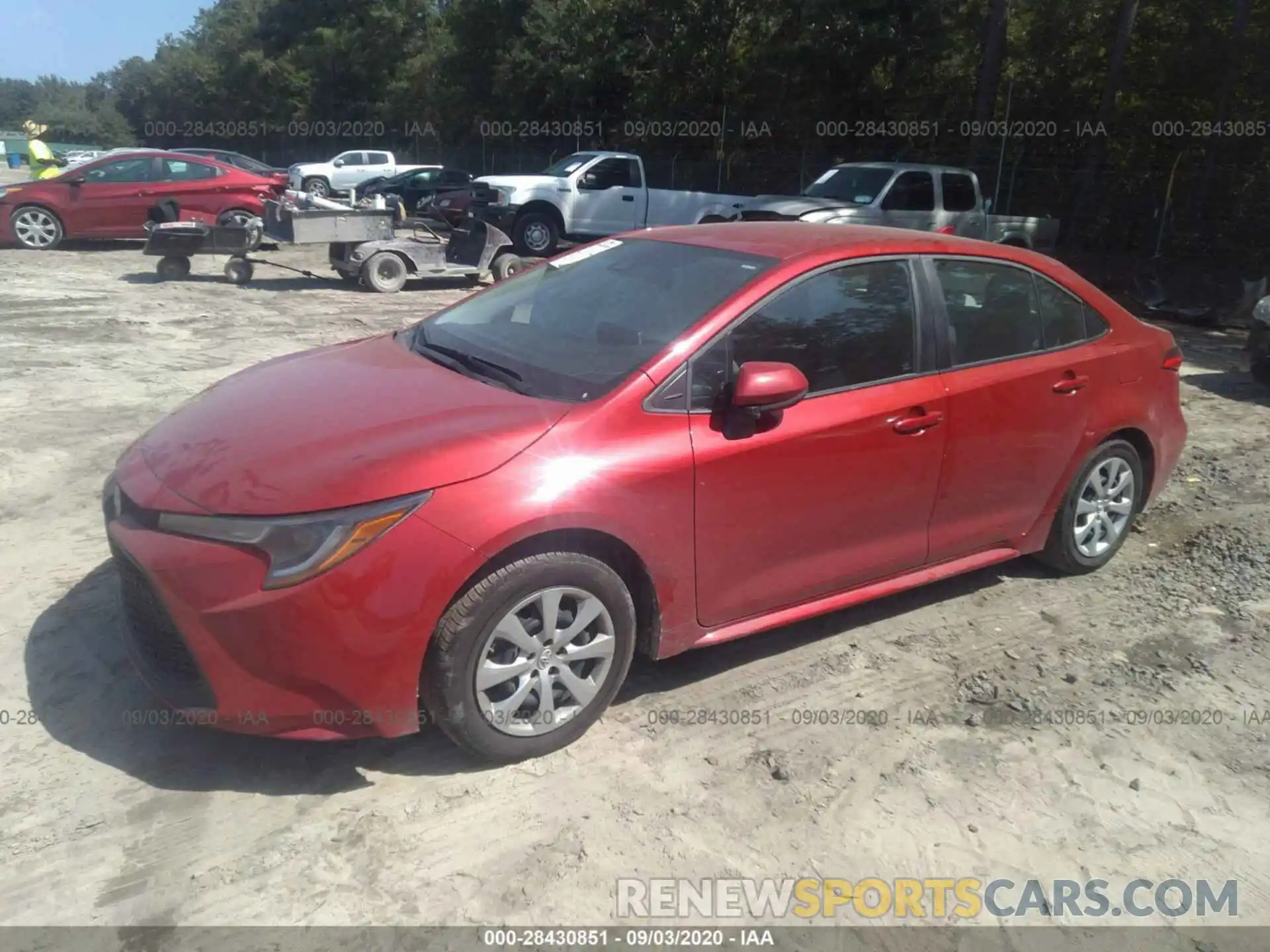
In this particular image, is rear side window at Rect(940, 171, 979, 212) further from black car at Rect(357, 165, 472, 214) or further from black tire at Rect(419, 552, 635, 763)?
black car at Rect(357, 165, 472, 214)

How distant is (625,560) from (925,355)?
1600mm

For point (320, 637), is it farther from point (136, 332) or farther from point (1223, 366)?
point (1223, 366)

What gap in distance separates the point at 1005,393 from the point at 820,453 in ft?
3.56

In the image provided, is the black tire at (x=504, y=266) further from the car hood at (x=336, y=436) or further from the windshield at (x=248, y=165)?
the windshield at (x=248, y=165)

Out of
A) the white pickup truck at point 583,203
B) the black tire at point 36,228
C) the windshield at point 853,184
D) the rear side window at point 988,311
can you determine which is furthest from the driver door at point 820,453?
the black tire at point 36,228

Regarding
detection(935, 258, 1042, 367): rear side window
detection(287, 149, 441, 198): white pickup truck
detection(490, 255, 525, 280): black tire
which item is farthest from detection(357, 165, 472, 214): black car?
detection(935, 258, 1042, 367): rear side window

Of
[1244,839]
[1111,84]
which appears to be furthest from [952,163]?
[1244,839]

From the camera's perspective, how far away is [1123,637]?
14.8 feet

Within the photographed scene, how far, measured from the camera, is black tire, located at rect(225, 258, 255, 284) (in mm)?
13414

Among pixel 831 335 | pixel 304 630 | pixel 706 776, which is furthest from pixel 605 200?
pixel 304 630

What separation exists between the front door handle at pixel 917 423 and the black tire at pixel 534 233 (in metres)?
14.7

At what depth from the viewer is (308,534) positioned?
298cm

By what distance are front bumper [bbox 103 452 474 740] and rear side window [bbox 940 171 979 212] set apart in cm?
1409

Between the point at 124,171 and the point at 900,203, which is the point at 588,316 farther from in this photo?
the point at 124,171
